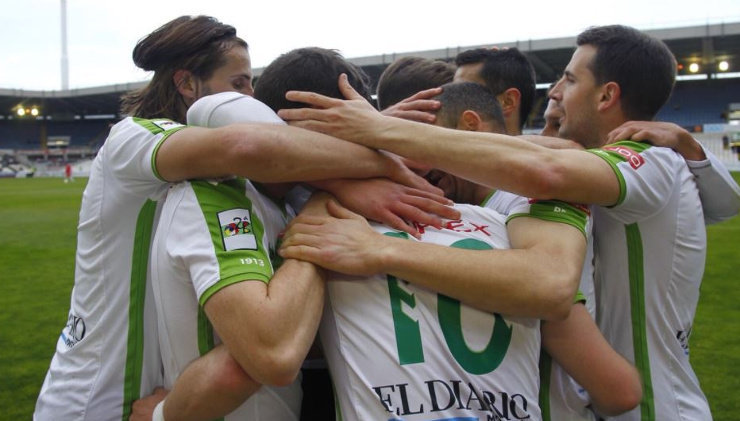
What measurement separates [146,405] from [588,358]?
1.25 meters

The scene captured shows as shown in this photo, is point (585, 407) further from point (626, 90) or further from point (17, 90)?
point (17, 90)

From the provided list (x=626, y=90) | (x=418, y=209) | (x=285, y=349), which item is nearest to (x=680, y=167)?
(x=626, y=90)

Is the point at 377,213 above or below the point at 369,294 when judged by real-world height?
above

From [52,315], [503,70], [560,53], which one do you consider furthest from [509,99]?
[560,53]

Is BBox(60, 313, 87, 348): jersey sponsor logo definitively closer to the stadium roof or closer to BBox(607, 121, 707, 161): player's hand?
BBox(607, 121, 707, 161): player's hand

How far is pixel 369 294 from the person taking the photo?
60.5 inches

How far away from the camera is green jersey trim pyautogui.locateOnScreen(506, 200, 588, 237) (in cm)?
166

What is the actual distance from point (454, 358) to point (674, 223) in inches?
37.8

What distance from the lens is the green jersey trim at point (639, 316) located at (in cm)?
196

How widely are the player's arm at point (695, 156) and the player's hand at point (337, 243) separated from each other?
101cm

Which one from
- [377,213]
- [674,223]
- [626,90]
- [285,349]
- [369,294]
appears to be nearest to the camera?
[285,349]

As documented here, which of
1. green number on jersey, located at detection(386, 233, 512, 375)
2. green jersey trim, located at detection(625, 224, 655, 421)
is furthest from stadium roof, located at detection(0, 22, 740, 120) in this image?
green number on jersey, located at detection(386, 233, 512, 375)

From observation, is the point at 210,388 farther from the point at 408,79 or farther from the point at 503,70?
the point at 503,70

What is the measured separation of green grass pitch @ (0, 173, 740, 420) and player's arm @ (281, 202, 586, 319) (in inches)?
122
